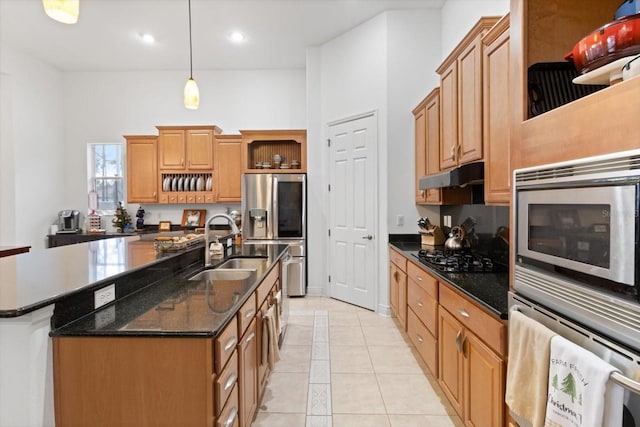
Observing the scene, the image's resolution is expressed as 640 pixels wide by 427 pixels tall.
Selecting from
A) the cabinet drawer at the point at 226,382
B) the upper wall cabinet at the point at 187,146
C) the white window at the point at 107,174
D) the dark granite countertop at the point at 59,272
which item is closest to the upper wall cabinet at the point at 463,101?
the cabinet drawer at the point at 226,382

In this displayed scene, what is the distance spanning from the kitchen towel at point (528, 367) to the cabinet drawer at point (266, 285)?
141 centimetres

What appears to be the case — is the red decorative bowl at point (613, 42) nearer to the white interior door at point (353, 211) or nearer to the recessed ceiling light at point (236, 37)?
the white interior door at point (353, 211)

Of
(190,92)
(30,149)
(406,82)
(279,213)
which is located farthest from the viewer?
(30,149)

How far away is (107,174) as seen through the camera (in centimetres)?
596

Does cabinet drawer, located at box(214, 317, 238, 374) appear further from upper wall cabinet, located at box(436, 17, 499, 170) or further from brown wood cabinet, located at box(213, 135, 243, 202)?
brown wood cabinet, located at box(213, 135, 243, 202)

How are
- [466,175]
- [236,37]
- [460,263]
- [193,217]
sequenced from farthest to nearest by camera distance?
[193,217], [236,37], [460,263], [466,175]

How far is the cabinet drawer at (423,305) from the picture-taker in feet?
7.74

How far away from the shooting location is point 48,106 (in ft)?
18.2

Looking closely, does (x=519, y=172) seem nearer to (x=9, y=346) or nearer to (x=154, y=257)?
(x=9, y=346)

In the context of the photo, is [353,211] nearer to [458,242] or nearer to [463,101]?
[458,242]

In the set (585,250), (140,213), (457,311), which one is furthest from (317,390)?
(140,213)

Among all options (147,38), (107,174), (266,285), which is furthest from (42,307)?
(107,174)

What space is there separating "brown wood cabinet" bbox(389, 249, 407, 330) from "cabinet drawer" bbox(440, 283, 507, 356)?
109cm

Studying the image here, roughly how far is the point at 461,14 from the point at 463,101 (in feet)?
5.34
